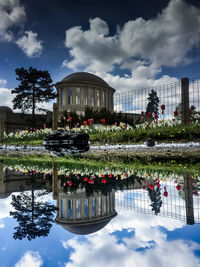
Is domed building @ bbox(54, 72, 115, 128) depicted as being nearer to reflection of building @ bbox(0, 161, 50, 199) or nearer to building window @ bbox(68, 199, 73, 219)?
reflection of building @ bbox(0, 161, 50, 199)

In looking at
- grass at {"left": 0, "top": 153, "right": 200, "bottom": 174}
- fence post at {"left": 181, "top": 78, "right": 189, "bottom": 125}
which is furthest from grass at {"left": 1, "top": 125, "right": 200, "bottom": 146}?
grass at {"left": 0, "top": 153, "right": 200, "bottom": 174}

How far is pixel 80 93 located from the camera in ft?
123

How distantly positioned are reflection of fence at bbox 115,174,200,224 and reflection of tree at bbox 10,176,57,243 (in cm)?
54

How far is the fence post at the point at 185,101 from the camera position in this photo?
8.62 m

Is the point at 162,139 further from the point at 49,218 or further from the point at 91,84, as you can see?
the point at 91,84

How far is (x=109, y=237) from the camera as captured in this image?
106cm

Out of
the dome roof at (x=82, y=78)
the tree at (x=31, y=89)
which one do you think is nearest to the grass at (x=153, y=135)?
the tree at (x=31, y=89)

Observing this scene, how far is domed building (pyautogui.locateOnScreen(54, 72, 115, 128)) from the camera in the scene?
36.9 meters

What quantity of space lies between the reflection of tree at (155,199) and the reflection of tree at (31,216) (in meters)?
0.73

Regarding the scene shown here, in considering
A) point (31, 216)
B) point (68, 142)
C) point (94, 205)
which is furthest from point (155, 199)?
point (68, 142)

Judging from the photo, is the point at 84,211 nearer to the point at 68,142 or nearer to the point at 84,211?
the point at 84,211

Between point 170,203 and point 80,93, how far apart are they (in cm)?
3676

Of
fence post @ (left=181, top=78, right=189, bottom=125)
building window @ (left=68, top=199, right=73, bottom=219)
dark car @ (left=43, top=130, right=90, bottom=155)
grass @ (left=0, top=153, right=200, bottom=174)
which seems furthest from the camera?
dark car @ (left=43, top=130, right=90, bottom=155)

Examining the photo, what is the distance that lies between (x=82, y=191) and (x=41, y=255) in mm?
1332
